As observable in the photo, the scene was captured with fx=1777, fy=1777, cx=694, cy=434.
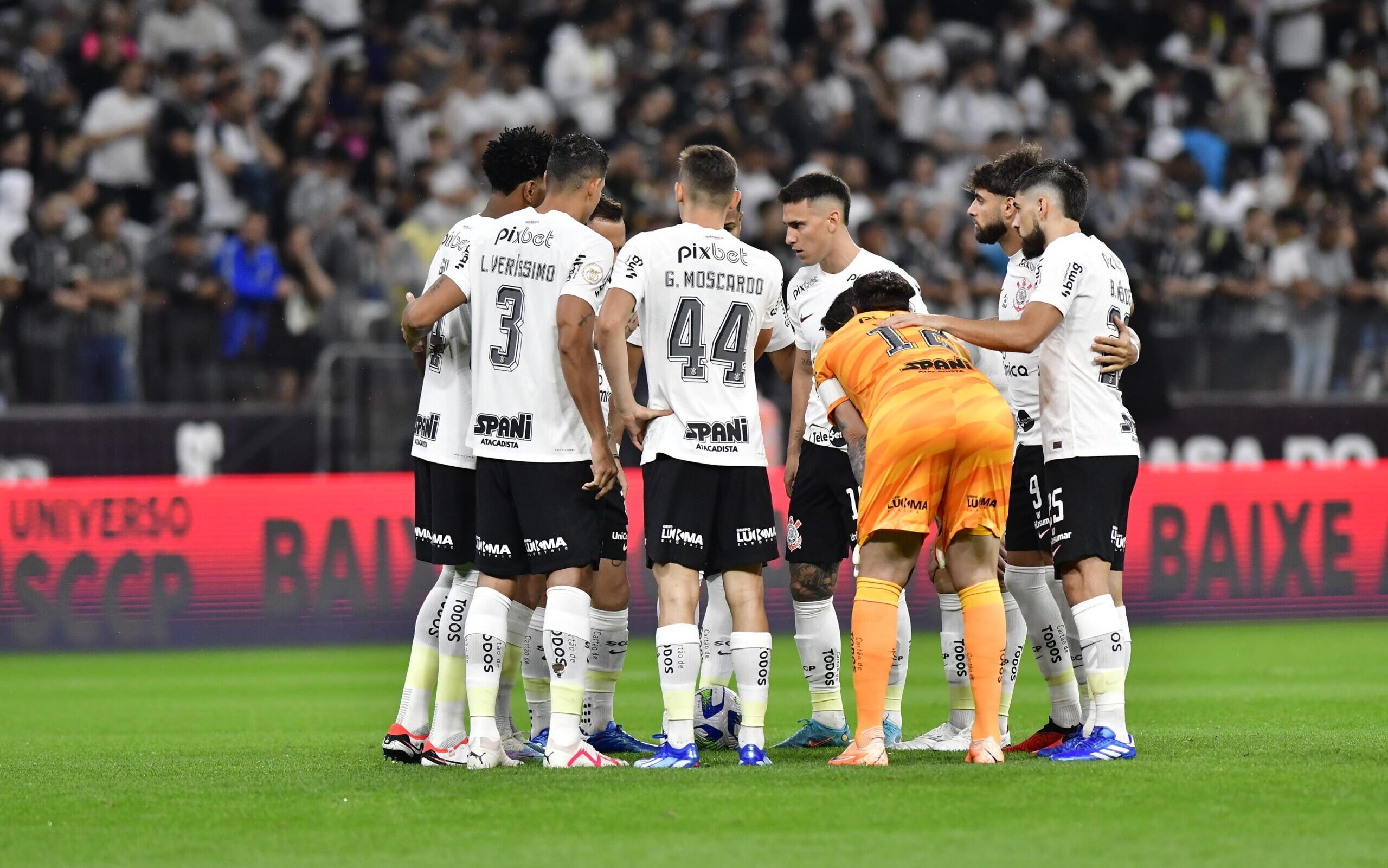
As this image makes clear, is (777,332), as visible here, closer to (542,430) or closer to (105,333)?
(542,430)

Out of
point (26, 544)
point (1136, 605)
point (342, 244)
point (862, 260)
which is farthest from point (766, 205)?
point (862, 260)

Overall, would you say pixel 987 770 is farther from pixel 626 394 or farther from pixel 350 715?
pixel 350 715

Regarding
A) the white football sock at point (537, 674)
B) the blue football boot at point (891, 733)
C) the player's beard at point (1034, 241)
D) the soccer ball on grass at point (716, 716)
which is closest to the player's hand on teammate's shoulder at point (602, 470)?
the white football sock at point (537, 674)

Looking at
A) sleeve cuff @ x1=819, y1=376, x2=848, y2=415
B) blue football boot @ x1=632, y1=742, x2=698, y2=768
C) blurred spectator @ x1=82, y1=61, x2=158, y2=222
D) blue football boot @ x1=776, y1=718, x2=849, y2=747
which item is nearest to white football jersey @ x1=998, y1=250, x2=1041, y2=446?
sleeve cuff @ x1=819, y1=376, x2=848, y2=415

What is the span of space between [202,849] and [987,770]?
122 inches

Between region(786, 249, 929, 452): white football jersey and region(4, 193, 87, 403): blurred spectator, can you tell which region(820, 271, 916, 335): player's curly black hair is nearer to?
region(786, 249, 929, 452): white football jersey

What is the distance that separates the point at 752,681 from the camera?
7625 millimetres

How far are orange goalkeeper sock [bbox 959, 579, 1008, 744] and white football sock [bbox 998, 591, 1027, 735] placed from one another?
109cm

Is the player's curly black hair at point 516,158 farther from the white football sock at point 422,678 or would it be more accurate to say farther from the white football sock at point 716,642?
the white football sock at point 716,642

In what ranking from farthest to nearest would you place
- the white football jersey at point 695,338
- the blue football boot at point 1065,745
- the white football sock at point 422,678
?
the white football sock at point 422,678, the blue football boot at point 1065,745, the white football jersey at point 695,338

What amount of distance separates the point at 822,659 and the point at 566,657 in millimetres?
1624

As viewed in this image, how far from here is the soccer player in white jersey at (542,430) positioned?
→ 7.58 m

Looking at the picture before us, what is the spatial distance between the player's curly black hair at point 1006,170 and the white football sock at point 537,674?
2.93 m

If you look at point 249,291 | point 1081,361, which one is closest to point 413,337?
point 1081,361
